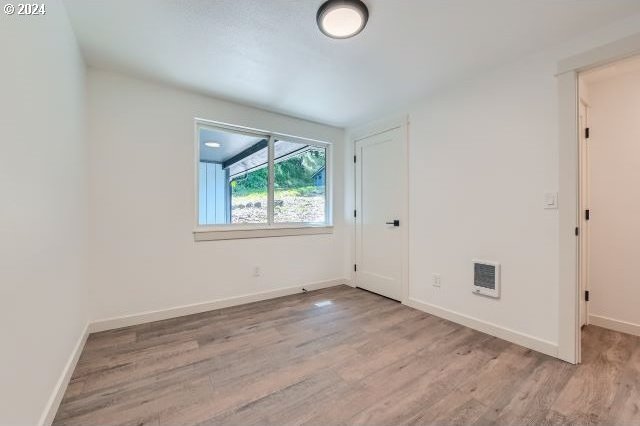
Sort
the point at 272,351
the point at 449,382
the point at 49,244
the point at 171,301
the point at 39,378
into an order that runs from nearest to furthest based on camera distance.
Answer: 1. the point at 39,378
2. the point at 49,244
3. the point at 449,382
4. the point at 272,351
5. the point at 171,301

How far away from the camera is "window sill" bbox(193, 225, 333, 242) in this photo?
305cm

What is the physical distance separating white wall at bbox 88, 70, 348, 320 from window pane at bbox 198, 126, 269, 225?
19cm

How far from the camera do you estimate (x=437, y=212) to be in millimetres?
2934

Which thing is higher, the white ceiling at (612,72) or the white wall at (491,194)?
the white ceiling at (612,72)

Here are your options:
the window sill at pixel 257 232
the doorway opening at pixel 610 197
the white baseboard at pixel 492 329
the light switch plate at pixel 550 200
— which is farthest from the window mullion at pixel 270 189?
the doorway opening at pixel 610 197

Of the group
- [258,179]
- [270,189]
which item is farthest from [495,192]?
[258,179]

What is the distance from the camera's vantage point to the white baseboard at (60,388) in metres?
1.38

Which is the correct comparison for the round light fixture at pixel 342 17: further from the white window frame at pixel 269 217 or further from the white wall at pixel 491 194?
the white window frame at pixel 269 217

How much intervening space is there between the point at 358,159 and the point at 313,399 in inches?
120

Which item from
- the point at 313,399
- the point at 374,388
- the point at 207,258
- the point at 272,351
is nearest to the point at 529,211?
the point at 374,388

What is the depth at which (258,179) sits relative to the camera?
141 inches

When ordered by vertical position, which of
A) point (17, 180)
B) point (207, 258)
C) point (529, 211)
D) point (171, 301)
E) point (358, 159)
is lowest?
point (171, 301)

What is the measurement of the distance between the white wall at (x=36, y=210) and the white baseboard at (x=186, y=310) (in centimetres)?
52

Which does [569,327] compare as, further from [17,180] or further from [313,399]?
[17,180]
